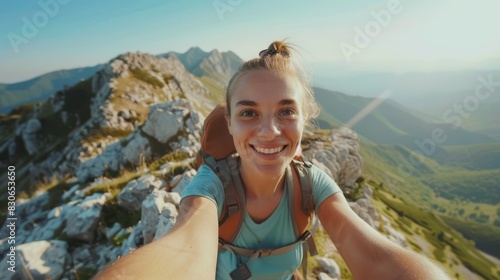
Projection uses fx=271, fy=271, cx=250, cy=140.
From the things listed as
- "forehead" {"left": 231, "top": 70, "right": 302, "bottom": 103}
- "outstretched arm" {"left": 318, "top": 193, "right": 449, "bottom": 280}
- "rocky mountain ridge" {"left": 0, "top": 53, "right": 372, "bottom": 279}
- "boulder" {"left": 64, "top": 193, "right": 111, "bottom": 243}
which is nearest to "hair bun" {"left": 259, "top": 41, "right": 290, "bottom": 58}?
"forehead" {"left": 231, "top": 70, "right": 302, "bottom": 103}

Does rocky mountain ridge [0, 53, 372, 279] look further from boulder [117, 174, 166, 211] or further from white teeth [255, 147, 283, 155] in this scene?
white teeth [255, 147, 283, 155]

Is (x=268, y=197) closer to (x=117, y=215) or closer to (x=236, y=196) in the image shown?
(x=236, y=196)

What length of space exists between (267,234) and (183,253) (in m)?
1.46

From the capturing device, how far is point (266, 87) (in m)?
3.32

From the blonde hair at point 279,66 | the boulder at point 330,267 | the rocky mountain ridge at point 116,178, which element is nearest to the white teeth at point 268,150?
the blonde hair at point 279,66

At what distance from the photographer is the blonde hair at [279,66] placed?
3506 mm

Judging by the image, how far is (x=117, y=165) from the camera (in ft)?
69.8

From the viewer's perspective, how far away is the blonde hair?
11.5 feet

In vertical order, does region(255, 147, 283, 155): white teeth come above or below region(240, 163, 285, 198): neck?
above

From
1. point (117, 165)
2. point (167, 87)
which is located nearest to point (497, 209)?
→ point (167, 87)

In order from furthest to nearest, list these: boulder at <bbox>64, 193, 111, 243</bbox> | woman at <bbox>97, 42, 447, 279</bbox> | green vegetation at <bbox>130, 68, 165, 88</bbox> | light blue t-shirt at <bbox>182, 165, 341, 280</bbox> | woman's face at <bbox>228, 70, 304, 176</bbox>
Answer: green vegetation at <bbox>130, 68, 165, 88</bbox>, boulder at <bbox>64, 193, 111, 243</bbox>, light blue t-shirt at <bbox>182, 165, 341, 280</bbox>, woman's face at <bbox>228, 70, 304, 176</bbox>, woman at <bbox>97, 42, 447, 279</bbox>

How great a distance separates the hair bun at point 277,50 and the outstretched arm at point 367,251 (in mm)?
2053

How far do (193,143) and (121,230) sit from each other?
11.8 meters

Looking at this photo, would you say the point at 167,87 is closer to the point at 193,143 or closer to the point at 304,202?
the point at 193,143
